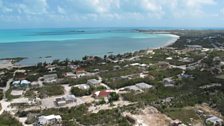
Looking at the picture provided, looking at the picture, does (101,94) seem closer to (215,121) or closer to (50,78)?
(215,121)

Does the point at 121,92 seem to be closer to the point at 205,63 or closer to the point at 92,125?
the point at 92,125

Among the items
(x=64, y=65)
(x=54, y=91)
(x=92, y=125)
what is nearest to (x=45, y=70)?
(x=64, y=65)

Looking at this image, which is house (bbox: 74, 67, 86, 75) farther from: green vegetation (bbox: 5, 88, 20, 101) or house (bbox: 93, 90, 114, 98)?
house (bbox: 93, 90, 114, 98)

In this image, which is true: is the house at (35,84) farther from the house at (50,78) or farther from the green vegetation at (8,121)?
the green vegetation at (8,121)

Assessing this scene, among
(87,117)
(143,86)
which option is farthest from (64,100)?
(143,86)

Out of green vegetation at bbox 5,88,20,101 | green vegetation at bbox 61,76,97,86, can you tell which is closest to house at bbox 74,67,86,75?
green vegetation at bbox 61,76,97,86

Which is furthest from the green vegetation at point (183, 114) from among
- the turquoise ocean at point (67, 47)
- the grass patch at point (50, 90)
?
the turquoise ocean at point (67, 47)
